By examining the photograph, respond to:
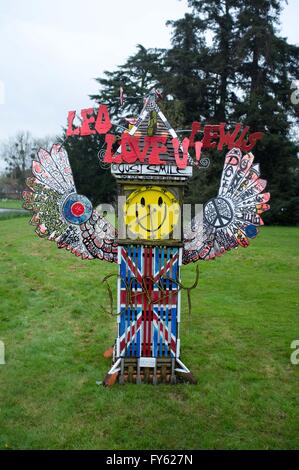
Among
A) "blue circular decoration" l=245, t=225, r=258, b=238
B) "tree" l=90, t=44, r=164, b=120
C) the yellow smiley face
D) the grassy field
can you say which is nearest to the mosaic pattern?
"blue circular decoration" l=245, t=225, r=258, b=238

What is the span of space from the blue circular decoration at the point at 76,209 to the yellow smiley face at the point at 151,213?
19.9 inches

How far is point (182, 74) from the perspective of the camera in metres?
24.0

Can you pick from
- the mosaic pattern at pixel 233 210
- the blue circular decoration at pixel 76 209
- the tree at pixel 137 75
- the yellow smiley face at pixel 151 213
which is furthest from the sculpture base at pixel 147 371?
the tree at pixel 137 75

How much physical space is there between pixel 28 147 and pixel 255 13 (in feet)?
127

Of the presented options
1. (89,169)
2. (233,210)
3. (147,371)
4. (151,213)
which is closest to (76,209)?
(151,213)

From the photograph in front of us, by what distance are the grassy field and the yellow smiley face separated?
6.08 ft

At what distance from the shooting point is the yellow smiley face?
504 centimetres

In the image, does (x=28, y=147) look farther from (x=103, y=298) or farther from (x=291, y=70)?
(x=103, y=298)

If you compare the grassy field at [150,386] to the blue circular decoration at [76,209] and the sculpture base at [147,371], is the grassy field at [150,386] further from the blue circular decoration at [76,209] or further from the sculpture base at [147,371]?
the blue circular decoration at [76,209]

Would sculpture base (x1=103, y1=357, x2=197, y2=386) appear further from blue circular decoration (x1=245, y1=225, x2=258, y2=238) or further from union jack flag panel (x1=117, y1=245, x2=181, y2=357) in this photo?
blue circular decoration (x1=245, y1=225, x2=258, y2=238)

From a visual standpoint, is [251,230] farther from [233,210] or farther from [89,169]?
[89,169]

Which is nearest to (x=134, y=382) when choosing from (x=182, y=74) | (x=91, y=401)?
(x=91, y=401)

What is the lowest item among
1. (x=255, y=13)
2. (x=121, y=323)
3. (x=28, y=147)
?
(x=121, y=323)

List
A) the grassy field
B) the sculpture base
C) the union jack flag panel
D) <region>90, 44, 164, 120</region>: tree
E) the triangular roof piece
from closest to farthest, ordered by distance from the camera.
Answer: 1. the grassy field
2. the triangular roof piece
3. the union jack flag panel
4. the sculpture base
5. <region>90, 44, 164, 120</region>: tree
